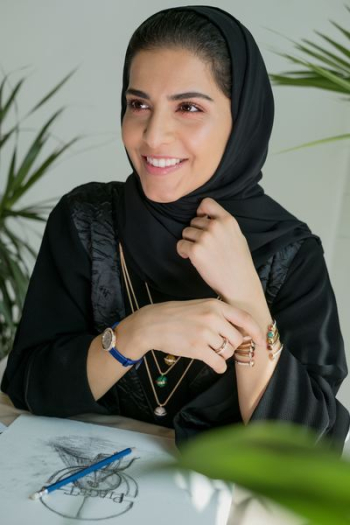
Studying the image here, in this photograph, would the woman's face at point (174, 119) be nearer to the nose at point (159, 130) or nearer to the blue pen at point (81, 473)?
the nose at point (159, 130)

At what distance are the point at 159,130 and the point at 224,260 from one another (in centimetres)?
24

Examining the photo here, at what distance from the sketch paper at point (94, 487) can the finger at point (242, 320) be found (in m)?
0.21

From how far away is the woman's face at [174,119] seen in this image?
1036mm

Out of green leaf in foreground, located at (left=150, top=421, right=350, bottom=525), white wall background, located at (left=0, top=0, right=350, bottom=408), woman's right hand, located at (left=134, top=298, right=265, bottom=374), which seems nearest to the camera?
green leaf in foreground, located at (left=150, top=421, right=350, bottom=525)

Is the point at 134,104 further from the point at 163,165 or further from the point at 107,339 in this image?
the point at 107,339

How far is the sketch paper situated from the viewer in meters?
0.70

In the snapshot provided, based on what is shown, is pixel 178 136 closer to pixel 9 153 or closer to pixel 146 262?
pixel 146 262

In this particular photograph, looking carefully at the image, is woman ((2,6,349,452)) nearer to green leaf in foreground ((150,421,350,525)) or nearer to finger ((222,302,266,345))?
finger ((222,302,266,345))

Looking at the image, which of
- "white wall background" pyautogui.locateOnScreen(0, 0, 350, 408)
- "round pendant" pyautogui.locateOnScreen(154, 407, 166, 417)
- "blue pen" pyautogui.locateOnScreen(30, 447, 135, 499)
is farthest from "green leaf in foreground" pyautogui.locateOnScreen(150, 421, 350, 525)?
"white wall background" pyautogui.locateOnScreen(0, 0, 350, 408)

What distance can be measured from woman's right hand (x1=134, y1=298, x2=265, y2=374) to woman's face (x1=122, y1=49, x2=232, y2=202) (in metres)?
0.23

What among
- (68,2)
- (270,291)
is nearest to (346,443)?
(270,291)

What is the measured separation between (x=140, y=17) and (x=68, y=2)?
30cm

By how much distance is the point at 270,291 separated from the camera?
1.17 m

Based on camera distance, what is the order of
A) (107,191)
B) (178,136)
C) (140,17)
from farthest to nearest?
(140,17), (107,191), (178,136)
